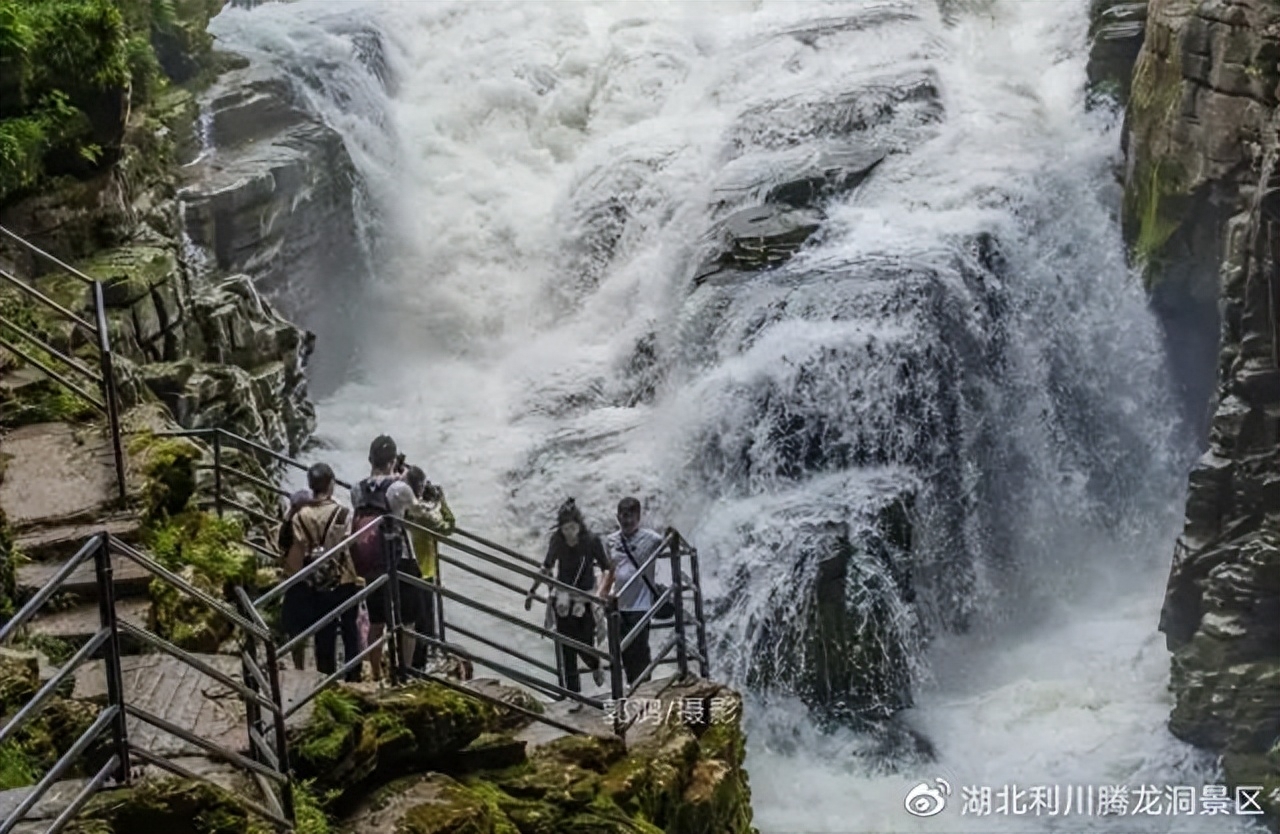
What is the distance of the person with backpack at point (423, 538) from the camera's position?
31.5 feet

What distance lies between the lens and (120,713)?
554cm

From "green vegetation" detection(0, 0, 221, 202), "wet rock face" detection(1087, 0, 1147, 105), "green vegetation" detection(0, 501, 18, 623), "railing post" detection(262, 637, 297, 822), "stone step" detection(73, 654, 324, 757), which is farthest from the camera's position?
"wet rock face" detection(1087, 0, 1147, 105)

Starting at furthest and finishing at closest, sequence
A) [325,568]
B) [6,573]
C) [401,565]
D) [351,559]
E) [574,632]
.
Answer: [574,632]
[401,565]
[351,559]
[325,568]
[6,573]

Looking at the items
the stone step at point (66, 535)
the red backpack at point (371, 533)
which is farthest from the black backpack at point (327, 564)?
the stone step at point (66, 535)

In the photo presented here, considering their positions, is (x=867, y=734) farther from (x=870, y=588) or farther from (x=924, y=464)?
(x=924, y=464)

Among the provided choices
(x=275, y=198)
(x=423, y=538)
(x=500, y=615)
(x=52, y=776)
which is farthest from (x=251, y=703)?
(x=275, y=198)

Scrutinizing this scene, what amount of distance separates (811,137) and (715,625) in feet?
28.0

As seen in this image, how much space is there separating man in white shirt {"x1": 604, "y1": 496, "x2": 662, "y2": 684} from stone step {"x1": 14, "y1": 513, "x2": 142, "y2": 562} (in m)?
2.84

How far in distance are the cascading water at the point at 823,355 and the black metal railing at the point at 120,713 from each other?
28.7ft

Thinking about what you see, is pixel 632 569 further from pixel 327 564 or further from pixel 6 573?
pixel 6 573

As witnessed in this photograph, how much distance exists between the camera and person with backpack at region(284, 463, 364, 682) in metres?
8.59

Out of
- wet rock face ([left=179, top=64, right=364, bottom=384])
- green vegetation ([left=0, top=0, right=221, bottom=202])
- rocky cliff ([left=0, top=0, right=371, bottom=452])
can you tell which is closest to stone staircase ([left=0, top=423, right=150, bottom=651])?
rocky cliff ([left=0, top=0, right=371, bottom=452])

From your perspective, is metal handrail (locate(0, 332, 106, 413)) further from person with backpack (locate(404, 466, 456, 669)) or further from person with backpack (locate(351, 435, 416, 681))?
person with backpack (locate(404, 466, 456, 669))

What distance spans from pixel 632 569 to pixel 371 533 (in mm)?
1921
